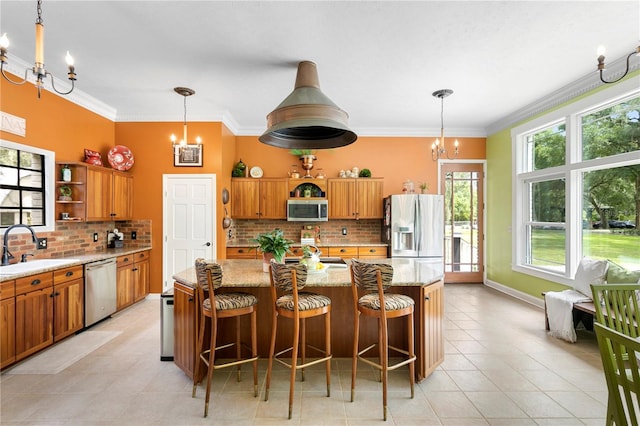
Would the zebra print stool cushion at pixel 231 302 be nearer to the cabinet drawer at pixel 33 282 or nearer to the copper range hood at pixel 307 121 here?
the copper range hood at pixel 307 121

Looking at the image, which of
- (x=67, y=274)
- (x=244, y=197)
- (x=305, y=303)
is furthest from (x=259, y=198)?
(x=305, y=303)

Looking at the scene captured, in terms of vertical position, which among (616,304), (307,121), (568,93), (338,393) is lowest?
(338,393)

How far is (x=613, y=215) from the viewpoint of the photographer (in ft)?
12.4

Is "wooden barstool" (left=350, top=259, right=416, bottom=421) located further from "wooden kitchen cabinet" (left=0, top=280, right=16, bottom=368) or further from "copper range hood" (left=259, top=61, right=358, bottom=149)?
"wooden kitchen cabinet" (left=0, top=280, right=16, bottom=368)

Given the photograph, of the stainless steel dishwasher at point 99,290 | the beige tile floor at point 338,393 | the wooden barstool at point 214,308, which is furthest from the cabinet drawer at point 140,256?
the wooden barstool at point 214,308

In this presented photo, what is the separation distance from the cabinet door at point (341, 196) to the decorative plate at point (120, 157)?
3.36 meters

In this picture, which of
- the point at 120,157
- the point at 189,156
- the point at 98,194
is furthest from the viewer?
the point at 189,156

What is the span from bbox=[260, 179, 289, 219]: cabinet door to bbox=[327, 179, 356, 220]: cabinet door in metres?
0.84

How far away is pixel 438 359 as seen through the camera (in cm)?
280

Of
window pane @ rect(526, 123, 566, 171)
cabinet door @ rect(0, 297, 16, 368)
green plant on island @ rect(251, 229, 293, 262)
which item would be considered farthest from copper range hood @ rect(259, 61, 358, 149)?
window pane @ rect(526, 123, 566, 171)

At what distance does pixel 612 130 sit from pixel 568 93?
768mm

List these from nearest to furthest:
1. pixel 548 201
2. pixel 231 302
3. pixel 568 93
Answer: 1. pixel 231 302
2. pixel 568 93
3. pixel 548 201

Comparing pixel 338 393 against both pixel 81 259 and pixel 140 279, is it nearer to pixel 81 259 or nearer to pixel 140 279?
pixel 81 259

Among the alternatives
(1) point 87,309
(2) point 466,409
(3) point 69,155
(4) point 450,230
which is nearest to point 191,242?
(1) point 87,309
